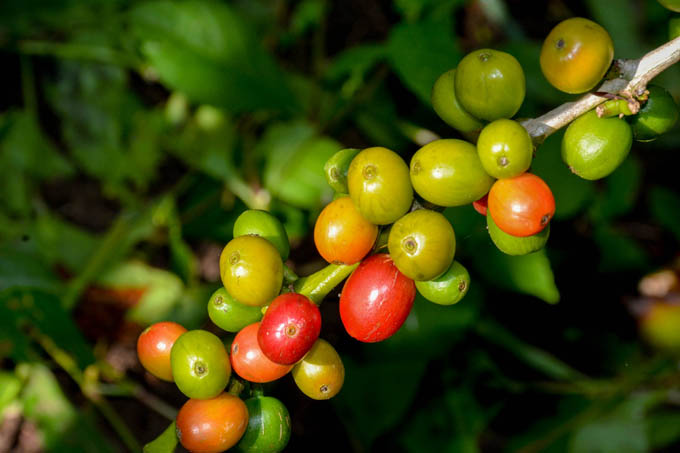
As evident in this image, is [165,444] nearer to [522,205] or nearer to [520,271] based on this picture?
[522,205]

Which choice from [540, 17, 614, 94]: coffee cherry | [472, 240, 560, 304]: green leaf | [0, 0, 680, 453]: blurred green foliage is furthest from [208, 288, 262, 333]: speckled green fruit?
[0, 0, 680, 453]: blurred green foliage

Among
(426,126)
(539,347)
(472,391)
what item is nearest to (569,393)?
(539,347)

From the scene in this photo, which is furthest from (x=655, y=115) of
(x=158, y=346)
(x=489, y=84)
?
(x=158, y=346)

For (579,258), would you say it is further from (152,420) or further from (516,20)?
(152,420)

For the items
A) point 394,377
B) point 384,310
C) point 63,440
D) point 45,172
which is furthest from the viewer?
point 45,172

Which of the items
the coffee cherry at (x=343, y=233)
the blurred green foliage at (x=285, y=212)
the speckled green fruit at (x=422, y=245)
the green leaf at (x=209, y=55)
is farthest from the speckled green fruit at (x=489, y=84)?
the green leaf at (x=209, y=55)

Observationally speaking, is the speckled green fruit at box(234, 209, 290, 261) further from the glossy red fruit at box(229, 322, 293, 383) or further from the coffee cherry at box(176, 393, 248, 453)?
the coffee cherry at box(176, 393, 248, 453)

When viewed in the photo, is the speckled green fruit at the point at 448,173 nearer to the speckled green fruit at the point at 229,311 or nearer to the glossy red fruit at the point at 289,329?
the glossy red fruit at the point at 289,329
